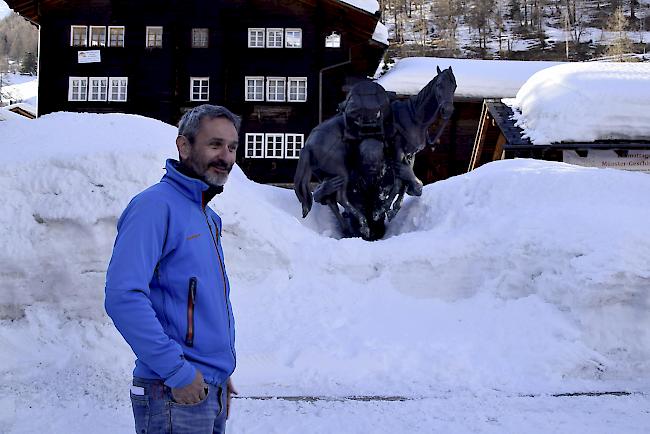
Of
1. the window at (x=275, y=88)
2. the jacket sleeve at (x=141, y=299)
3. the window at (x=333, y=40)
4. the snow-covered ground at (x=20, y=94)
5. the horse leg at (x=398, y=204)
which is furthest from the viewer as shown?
the snow-covered ground at (x=20, y=94)

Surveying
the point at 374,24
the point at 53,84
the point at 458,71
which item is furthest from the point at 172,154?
the point at 458,71

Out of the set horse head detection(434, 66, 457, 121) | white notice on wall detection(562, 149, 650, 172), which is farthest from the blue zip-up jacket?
white notice on wall detection(562, 149, 650, 172)

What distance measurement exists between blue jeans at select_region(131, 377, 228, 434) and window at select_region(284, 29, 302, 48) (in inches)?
951

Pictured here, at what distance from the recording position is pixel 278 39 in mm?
25547

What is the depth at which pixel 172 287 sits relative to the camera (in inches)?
91.4

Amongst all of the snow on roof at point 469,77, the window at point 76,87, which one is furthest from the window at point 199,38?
the snow on roof at point 469,77

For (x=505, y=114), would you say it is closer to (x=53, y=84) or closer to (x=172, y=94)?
(x=172, y=94)

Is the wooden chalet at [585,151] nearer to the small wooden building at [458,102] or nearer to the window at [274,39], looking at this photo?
the small wooden building at [458,102]

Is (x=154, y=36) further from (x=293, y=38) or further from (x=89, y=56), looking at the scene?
(x=293, y=38)

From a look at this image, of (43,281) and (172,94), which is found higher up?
(172,94)

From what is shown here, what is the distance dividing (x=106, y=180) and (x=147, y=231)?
5539 millimetres

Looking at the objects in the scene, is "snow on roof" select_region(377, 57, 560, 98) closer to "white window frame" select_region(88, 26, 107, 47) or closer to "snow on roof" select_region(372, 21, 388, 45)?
"snow on roof" select_region(372, 21, 388, 45)

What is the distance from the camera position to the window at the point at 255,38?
2555cm

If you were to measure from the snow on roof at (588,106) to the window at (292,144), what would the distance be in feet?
34.4
